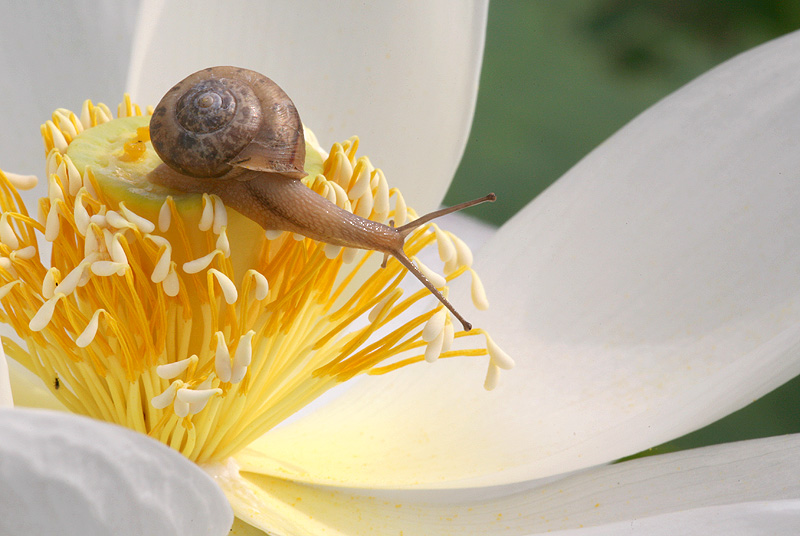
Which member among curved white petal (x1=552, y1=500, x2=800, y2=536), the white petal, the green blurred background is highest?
the green blurred background

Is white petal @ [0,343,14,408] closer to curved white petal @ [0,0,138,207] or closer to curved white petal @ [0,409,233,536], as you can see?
curved white petal @ [0,409,233,536]

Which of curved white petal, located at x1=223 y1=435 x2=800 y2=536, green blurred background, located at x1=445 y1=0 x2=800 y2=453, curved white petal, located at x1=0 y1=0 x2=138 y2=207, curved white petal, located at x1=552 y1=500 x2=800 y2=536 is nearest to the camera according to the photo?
curved white petal, located at x1=552 y1=500 x2=800 y2=536

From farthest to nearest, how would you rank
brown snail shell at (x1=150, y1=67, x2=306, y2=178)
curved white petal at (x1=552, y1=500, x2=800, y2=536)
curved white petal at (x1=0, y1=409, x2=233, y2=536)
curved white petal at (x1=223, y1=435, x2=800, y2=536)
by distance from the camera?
curved white petal at (x1=223, y1=435, x2=800, y2=536), brown snail shell at (x1=150, y1=67, x2=306, y2=178), curved white petal at (x1=552, y1=500, x2=800, y2=536), curved white petal at (x1=0, y1=409, x2=233, y2=536)

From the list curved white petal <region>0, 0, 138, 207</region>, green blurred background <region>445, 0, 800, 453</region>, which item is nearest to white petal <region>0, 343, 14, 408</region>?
curved white petal <region>0, 0, 138, 207</region>

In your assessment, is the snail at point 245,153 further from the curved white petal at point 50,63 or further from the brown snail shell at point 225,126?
the curved white petal at point 50,63

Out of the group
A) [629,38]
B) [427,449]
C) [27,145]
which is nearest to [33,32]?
[27,145]

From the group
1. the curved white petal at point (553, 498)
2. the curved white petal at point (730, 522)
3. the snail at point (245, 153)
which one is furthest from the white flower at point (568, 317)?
the snail at point (245, 153)
